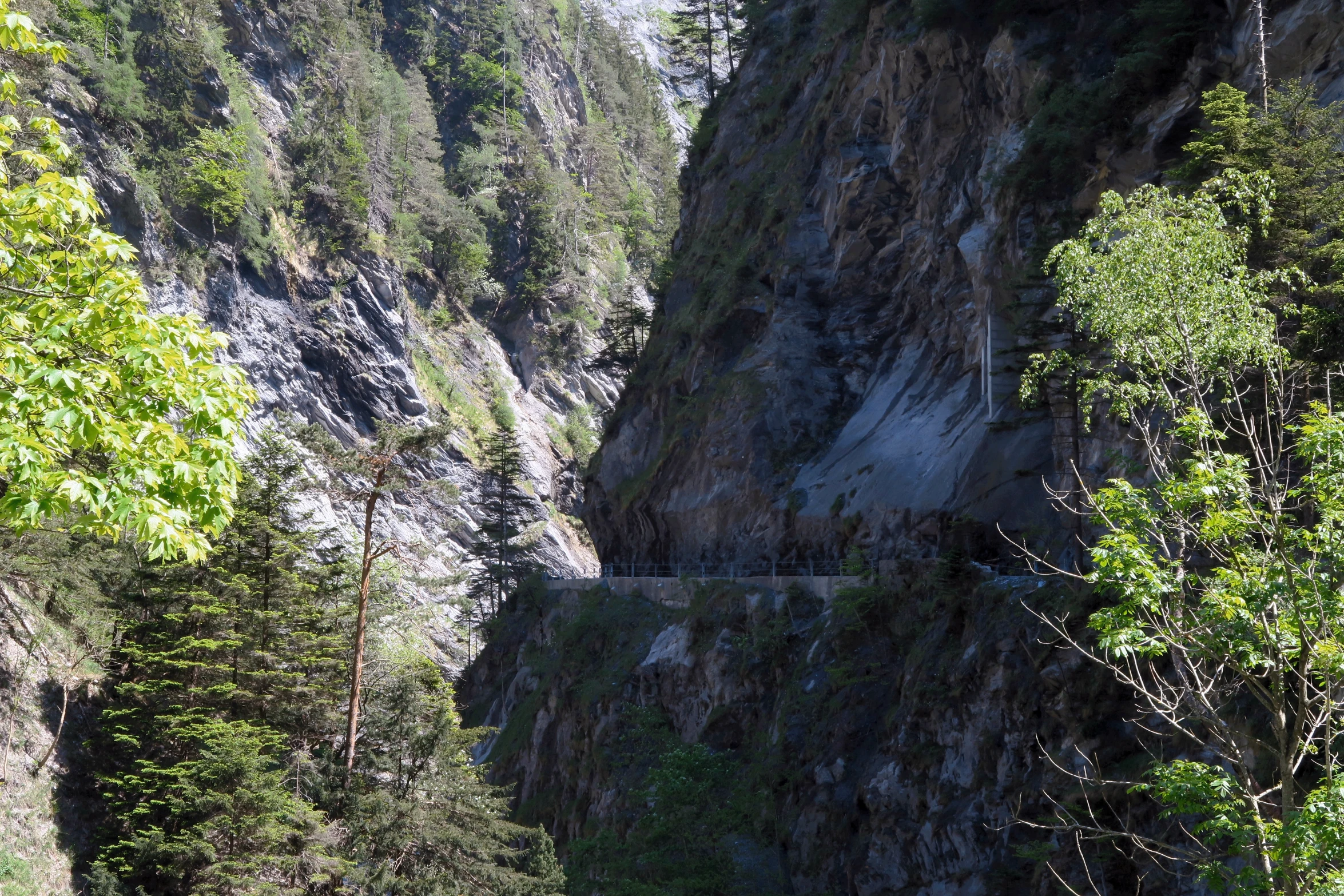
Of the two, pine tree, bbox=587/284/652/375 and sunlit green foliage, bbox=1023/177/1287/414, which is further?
pine tree, bbox=587/284/652/375

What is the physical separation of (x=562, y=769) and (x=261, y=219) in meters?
39.9

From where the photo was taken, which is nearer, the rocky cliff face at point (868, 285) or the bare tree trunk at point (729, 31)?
the rocky cliff face at point (868, 285)

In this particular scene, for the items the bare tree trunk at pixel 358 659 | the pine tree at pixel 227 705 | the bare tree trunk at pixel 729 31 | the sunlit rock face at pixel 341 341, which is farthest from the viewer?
the sunlit rock face at pixel 341 341

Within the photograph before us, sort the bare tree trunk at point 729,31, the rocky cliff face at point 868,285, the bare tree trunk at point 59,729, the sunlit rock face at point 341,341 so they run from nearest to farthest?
the bare tree trunk at point 59,729 < the rocky cliff face at point 868,285 < the bare tree trunk at point 729,31 < the sunlit rock face at point 341,341

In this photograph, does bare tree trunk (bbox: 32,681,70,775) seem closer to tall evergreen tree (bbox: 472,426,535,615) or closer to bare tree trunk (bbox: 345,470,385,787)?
bare tree trunk (bbox: 345,470,385,787)

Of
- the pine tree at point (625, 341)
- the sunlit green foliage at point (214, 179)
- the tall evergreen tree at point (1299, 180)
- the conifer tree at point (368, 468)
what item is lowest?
the conifer tree at point (368, 468)

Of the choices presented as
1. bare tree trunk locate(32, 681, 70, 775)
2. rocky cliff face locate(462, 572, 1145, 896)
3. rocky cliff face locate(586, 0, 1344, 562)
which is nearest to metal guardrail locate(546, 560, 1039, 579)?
rocky cliff face locate(586, 0, 1344, 562)

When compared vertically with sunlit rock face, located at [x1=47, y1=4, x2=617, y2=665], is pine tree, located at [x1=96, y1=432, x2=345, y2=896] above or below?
below

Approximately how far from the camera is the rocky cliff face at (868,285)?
2027 cm

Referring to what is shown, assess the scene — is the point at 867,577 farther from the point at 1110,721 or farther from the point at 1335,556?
the point at 1335,556

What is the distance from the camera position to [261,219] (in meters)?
56.4

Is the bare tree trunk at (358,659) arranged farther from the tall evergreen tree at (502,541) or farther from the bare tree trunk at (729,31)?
the bare tree trunk at (729,31)

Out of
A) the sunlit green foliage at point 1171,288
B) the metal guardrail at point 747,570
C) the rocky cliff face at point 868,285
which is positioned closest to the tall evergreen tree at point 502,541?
the rocky cliff face at point 868,285

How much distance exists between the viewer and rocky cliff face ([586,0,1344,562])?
20266 millimetres
